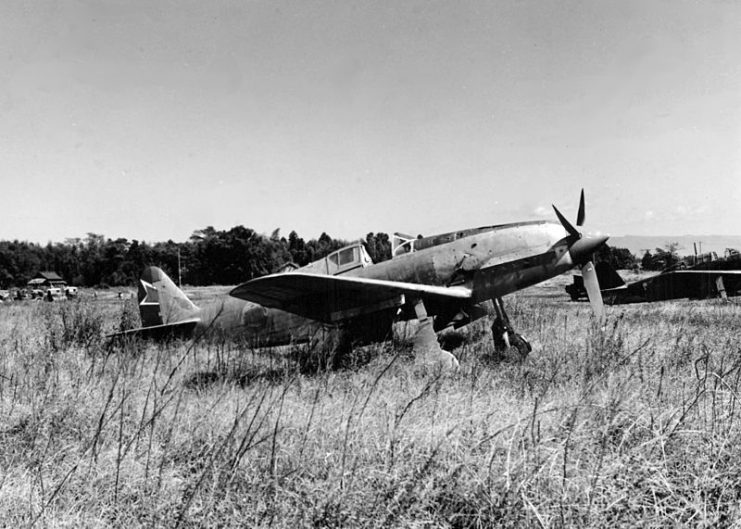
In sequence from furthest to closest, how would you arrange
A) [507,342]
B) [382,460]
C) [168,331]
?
[168,331]
[507,342]
[382,460]

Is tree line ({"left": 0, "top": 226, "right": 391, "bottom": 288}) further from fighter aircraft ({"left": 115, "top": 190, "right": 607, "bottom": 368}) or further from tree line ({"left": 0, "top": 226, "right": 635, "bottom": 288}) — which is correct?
fighter aircraft ({"left": 115, "top": 190, "right": 607, "bottom": 368})

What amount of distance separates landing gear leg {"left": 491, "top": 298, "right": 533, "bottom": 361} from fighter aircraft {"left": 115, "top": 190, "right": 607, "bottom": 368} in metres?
0.02

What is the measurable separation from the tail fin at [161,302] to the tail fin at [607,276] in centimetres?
879

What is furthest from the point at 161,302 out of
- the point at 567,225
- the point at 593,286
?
→ the point at 593,286

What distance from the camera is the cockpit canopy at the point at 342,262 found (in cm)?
700

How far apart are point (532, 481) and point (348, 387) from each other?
2903 mm

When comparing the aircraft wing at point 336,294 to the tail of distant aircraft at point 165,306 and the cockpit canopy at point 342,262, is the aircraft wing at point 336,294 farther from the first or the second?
the tail of distant aircraft at point 165,306

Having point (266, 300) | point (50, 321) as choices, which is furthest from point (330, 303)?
point (50, 321)

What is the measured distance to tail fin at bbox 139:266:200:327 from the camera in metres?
8.61

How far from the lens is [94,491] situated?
2404 mm

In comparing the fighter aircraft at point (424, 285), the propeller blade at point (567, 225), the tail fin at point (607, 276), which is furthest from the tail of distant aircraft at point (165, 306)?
the tail fin at point (607, 276)

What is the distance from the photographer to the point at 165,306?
876cm

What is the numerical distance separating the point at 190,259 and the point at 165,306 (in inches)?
2167

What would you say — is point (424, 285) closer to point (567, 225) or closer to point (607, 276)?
point (567, 225)
